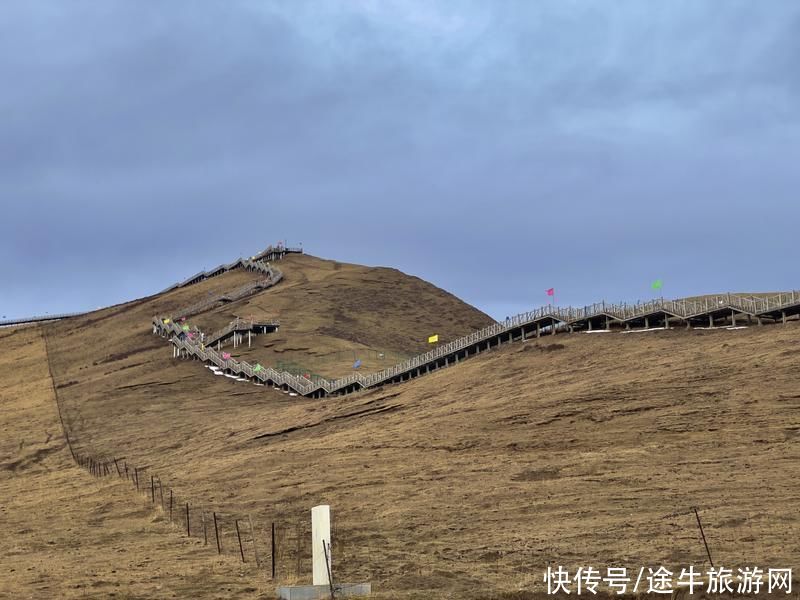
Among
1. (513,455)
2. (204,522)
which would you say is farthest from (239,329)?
(204,522)

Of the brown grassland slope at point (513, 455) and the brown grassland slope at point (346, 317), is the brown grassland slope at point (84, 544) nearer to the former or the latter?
the brown grassland slope at point (513, 455)

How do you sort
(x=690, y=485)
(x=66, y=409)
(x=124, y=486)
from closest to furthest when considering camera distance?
(x=690, y=485), (x=124, y=486), (x=66, y=409)

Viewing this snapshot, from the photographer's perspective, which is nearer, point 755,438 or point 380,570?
point 380,570

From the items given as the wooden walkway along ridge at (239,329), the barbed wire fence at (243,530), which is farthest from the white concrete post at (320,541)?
the wooden walkway along ridge at (239,329)

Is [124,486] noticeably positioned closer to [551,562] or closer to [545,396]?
[545,396]

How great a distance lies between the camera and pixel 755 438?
3650 cm

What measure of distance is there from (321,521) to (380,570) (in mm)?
3759

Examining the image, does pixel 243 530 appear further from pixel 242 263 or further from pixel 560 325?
pixel 242 263

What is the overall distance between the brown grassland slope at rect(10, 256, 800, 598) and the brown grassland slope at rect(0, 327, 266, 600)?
2.36 metres

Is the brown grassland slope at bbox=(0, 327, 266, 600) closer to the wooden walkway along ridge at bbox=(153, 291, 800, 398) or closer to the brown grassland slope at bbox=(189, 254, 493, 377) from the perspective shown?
the wooden walkway along ridge at bbox=(153, 291, 800, 398)

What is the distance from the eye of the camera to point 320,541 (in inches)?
939

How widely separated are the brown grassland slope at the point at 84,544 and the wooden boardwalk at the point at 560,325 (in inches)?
699

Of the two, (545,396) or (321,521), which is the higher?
(545,396)

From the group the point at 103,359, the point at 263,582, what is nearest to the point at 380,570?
the point at 263,582
